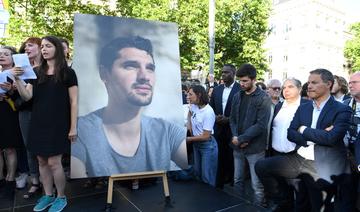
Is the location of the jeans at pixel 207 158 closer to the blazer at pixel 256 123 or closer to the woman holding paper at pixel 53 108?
the blazer at pixel 256 123

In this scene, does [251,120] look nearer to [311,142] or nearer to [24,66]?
[311,142]

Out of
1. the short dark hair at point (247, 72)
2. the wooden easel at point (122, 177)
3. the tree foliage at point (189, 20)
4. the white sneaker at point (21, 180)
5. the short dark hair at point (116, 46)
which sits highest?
the tree foliage at point (189, 20)

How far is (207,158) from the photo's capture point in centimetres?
493

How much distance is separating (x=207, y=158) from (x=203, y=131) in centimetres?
41

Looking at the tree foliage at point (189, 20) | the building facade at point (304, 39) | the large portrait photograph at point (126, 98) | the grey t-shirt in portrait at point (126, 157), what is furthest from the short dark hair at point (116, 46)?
the building facade at point (304, 39)

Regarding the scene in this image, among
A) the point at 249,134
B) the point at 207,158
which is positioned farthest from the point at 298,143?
the point at 207,158

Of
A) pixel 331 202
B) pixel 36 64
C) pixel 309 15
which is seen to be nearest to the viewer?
pixel 331 202

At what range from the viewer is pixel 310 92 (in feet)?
11.6

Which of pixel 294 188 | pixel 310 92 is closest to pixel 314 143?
pixel 310 92

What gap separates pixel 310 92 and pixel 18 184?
3.84 meters

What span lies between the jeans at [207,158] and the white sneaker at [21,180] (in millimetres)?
2370

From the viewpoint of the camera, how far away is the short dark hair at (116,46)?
12.7 feet

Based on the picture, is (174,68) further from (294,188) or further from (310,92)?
(294,188)

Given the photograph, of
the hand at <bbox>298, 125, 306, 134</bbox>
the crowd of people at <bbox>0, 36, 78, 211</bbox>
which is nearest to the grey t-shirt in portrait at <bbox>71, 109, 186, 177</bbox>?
the crowd of people at <bbox>0, 36, 78, 211</bbox>
